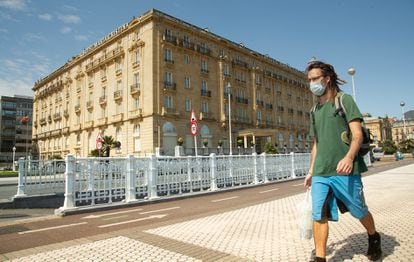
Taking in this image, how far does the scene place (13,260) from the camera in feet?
13.9

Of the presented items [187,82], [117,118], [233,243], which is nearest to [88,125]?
[117,118]

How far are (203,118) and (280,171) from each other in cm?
2044

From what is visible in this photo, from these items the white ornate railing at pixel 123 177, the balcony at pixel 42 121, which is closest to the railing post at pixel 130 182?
the white ornate railing at pixel 123 177

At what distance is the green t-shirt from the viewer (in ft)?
10.8

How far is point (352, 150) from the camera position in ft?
10.2

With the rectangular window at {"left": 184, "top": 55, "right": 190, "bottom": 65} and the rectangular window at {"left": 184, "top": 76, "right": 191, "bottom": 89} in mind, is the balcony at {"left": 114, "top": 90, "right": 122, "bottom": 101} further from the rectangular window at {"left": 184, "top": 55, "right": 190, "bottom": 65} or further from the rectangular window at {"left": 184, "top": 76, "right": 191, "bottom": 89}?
the rectangular window at {"left": 184, "top": 55, "right": 190, "bottom": 65}

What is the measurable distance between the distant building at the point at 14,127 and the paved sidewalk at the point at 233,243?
293ft

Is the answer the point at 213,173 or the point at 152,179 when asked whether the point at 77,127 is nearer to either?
the point at 213,173

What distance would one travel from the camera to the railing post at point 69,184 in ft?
27.1

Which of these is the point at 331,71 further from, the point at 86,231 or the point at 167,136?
the point at 167,136

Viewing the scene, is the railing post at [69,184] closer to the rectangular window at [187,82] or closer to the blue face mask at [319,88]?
the blue face mask at [319,88]

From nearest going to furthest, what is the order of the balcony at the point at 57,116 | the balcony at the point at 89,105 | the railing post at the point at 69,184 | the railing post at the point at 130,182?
the railing post at the point at 69,184 < the railing post at the point at 130,182 < the balcony at the point at 89,105 < the balcony at the point at 57,116

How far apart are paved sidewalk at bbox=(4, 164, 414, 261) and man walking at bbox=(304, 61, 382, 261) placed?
28.4 inches

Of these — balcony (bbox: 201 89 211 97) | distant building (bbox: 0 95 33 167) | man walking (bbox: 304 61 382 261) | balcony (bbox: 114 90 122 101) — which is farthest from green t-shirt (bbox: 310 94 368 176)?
distant building (bbox: 0 95 33 167)
